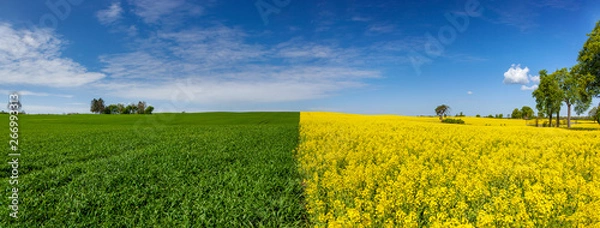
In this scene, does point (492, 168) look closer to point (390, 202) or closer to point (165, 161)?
point (390, 202)

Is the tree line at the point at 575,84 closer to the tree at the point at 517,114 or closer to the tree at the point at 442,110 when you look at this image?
the tree at the point at 442,110

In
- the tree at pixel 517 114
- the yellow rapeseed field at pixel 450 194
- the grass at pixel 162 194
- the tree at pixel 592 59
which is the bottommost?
the grass at pixel 162 194

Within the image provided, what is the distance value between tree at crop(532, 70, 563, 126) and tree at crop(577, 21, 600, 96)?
10.9ft

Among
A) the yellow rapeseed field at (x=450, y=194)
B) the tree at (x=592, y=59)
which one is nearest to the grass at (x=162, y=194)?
the yellow rapeseed field at (x=450, y=194)

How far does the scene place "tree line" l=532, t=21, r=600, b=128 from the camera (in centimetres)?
3438

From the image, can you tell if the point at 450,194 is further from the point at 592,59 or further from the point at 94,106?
the point at 94,106

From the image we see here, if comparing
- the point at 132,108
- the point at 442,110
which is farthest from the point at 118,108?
the point at 442,110

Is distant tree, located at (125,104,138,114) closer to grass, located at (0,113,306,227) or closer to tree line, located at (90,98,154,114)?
tree line, located at (90,98,154,114)

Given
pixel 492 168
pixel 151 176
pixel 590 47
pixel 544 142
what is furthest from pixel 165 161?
pixel 590 47

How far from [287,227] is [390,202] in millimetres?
2039

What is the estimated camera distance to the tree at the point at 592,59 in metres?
33.9

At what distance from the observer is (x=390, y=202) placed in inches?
216

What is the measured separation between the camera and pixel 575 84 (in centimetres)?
3681

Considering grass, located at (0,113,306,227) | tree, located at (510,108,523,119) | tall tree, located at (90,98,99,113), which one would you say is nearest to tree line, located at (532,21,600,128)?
grass, located at (0,113,306,227)
